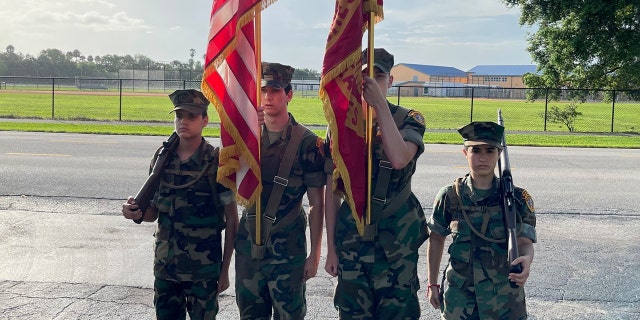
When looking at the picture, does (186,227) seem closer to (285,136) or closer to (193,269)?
(193,269)

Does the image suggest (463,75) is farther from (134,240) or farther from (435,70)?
(134,240)

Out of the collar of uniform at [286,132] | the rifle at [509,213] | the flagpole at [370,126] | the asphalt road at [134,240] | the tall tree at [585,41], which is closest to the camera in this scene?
the rifle at [509,213]

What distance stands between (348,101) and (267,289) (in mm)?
1162

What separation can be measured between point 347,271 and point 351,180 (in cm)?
50

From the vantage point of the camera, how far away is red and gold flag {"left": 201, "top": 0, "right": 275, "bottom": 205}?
11.6 ft

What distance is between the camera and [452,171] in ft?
38.0

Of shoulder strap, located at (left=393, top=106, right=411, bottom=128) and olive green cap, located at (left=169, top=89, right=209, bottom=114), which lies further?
olive green cap, located at (left=169, top=89, right=209, bottom=114)

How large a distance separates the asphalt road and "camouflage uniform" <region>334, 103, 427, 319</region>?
1.38 metres

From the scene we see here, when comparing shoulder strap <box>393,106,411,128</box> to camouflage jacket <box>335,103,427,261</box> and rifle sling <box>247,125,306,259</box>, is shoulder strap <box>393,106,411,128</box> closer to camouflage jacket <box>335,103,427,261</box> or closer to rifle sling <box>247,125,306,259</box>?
camouflage jacket <box>335,103,427,261</box>

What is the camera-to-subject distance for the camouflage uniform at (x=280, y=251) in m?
3.46

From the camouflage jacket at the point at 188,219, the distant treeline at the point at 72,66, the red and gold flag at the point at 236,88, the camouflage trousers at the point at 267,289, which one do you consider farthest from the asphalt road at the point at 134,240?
the distant treeline at the point at 72,66

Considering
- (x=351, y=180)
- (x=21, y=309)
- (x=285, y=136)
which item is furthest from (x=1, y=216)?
(x=351, y=180)

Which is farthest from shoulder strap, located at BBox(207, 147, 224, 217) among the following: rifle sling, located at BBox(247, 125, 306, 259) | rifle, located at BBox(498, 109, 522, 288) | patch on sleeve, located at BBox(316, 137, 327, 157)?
rifle, located at BBox(498, 109, 522, 288)

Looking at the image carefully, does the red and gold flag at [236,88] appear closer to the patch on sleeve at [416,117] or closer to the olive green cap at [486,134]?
the patch on sleeve at [416,117]
